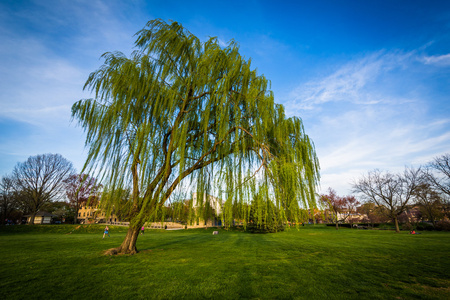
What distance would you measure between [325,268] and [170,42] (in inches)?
368

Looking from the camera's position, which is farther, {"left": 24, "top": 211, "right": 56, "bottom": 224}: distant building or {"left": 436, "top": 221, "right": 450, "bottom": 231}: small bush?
{"left": 24, "top": 211, "right": 56, "bottom": 224}: distant building

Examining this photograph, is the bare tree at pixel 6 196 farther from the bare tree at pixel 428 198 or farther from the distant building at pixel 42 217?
the bare tree at pixel 428 198

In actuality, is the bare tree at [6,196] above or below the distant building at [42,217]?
above

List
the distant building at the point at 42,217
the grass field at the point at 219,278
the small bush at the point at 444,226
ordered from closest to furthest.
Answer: the grass field at the point at 219,278 < the small bush at the point at 444,226 < the distant building at the point at 42,217

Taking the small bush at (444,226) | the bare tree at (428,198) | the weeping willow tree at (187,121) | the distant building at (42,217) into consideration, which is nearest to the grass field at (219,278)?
the weeping willow tree at (187,121)

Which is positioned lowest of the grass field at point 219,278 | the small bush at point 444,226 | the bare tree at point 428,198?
the small bush at point 444,226

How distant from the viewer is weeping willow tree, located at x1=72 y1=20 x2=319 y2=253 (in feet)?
15.4

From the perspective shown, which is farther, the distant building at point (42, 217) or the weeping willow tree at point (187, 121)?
the distant building at point (42, 217)

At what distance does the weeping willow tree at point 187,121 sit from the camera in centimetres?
468

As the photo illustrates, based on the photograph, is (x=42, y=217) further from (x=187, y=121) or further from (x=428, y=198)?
(x=428, y=198)

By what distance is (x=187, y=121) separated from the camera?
509 centimetres


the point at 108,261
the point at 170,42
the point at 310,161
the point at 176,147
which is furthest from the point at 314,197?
the point at 108,261

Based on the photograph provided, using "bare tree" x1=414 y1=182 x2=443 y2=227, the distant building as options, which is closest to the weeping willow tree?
"bare tree" x1=414 y1=182 x2=443 y2=227

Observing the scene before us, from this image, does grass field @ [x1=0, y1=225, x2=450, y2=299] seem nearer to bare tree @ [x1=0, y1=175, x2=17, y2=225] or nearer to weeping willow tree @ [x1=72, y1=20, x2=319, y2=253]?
weeping willow tree @ [x1=72, y1=20, x2=319, y2=253]
